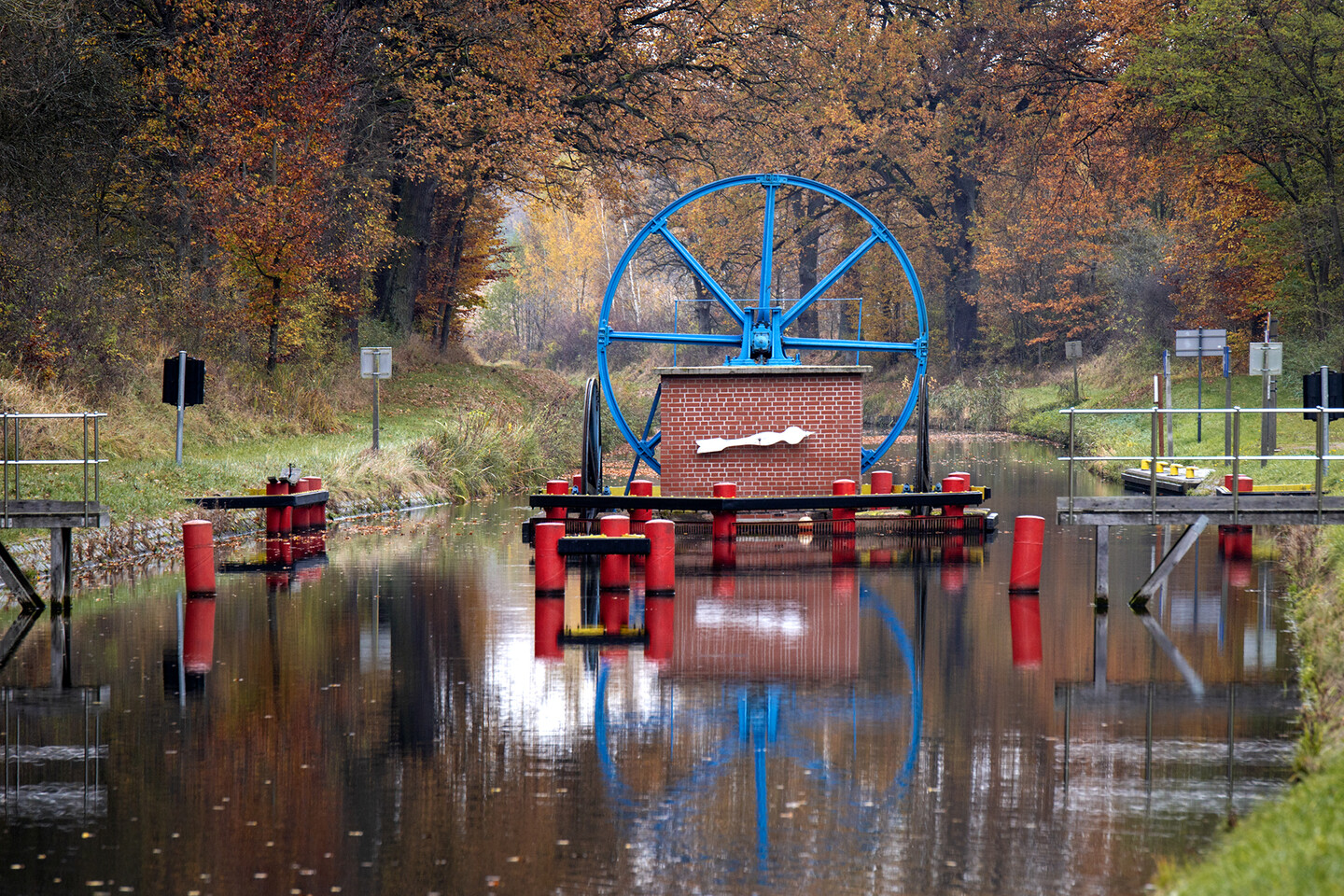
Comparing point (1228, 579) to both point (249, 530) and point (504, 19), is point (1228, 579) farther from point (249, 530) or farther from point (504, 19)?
point (504, 19)

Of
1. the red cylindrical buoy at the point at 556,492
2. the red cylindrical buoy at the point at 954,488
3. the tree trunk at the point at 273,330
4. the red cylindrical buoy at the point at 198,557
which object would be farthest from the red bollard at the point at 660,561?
the tree trunk at the point at 273,330

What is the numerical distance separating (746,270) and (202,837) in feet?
208

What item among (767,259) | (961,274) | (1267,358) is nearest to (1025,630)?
(767,259)

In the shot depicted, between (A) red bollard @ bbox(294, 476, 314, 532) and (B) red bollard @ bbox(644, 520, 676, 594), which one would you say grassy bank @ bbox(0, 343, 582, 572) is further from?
(B) red bollard @ bbox(644, 520, 676, 594)

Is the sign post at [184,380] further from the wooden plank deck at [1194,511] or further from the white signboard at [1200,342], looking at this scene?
the white signboard at [1200,342]

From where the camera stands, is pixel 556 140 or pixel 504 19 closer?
pixel 504 19

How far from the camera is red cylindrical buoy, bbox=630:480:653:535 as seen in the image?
67.3ft

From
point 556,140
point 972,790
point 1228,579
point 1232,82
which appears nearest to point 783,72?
point 556,140

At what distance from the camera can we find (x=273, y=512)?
2053cm

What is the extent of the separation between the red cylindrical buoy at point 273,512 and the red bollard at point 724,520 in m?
5.79

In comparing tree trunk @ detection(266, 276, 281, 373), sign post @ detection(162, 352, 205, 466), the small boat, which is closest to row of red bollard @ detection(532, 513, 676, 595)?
sign post @ detection(162, 352, 205, 466)

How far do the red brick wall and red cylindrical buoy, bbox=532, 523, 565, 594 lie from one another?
21.1 ft

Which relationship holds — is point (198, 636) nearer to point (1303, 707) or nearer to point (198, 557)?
point (198, 557)

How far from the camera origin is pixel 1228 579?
15930 millimetres
